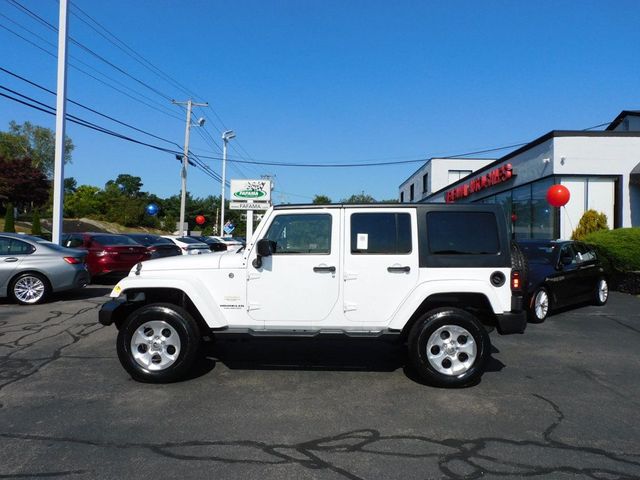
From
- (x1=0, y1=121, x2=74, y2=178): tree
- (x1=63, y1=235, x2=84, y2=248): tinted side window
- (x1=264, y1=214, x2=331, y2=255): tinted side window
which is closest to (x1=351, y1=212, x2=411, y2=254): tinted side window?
(x1=264, y1=214, x2=331, y2=255): tinted side window

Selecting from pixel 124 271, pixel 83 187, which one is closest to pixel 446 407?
pixel 124 271

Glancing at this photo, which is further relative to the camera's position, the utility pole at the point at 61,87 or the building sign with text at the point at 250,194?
the building sign with text at the point at 250,194

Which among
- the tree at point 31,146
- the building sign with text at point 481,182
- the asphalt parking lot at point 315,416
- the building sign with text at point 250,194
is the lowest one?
the asphalt parking lot at point 315,416

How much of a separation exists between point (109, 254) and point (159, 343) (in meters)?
10.00

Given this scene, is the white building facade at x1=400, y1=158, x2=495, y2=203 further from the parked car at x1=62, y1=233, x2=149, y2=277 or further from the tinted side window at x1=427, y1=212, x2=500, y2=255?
the tinted side window at x1=427, y1=212, x2=500, y2=255

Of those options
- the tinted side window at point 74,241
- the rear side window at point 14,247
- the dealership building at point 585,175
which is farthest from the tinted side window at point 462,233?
the dealership building at point 585,175

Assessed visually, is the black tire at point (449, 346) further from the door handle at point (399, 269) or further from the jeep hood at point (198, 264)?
the jeep hood at point (198, 264)

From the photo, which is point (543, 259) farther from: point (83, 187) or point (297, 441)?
point (83, 187)

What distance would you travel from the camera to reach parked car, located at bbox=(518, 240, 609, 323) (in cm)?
948

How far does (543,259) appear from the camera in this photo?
10.4 m

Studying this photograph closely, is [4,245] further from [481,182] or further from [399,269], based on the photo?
[481,182]

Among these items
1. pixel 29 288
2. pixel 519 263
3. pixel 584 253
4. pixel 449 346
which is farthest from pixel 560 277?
pixel 29 288

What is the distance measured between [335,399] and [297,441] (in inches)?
41.1

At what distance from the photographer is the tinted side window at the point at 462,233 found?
5469 millimetres
